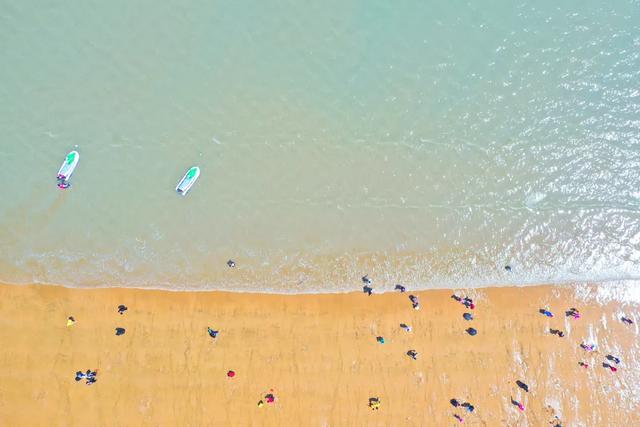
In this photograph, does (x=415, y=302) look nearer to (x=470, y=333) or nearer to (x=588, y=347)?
(x=470, y=333)

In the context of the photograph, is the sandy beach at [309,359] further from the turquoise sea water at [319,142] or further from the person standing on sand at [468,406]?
the turquoise sea water at [319,142]

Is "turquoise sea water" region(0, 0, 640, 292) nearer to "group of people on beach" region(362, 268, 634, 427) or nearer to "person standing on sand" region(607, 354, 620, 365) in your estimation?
"group of people on beach" region(362, 268, 634, 427)

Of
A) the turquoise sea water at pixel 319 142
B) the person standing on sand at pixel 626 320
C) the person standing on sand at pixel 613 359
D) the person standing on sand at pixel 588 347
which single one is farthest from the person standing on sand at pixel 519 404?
the person standing on sand at pixel 626 320

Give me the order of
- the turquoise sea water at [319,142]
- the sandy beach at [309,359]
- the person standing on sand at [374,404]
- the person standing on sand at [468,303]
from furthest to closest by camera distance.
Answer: the person standing on sand at [468,303] → the turquoise sea water at [319,142] → the person standing on sand at [374,404] → the sandy beach at [309,359]

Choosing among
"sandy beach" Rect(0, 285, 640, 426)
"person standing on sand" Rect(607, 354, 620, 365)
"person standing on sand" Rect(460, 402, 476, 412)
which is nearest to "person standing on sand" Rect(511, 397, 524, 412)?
"sandy beach" Rect(0, 285, 640, 426)

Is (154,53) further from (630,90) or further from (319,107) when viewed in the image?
(630,90)

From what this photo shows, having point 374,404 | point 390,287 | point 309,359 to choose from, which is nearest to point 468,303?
point 390,287
